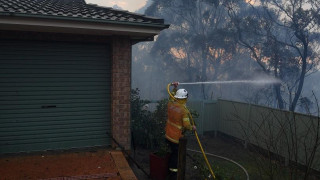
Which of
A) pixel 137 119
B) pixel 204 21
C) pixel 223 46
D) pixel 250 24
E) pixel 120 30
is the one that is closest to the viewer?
pixel 120 30

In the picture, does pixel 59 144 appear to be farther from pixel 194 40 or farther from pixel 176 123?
pixel 194 40

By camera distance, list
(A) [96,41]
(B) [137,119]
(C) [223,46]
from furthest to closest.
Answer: (C) [223,46] → (B) [137,119] → (A) [96,41]

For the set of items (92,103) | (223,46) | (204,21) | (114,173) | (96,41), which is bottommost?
(114,173)

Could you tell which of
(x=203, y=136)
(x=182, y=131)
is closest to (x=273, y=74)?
(x=203, y=136)

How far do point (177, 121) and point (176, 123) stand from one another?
59 millimetres

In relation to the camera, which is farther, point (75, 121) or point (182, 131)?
point (75, 121)

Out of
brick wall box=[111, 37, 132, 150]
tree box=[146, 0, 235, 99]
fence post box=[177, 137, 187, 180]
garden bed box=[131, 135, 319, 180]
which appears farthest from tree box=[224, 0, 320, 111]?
fence post box=[177, 137, 187, 180]

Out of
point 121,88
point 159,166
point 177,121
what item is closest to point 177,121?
point 177,121

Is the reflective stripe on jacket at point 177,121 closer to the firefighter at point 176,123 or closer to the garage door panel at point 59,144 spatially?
the firefighter at point 176,123

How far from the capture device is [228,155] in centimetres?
971

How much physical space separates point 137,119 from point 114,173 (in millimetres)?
4356

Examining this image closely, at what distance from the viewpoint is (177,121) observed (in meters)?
5.93

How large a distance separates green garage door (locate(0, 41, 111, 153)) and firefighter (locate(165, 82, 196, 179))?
5.75ft

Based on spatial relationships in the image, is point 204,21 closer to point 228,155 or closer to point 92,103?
point 228,155
